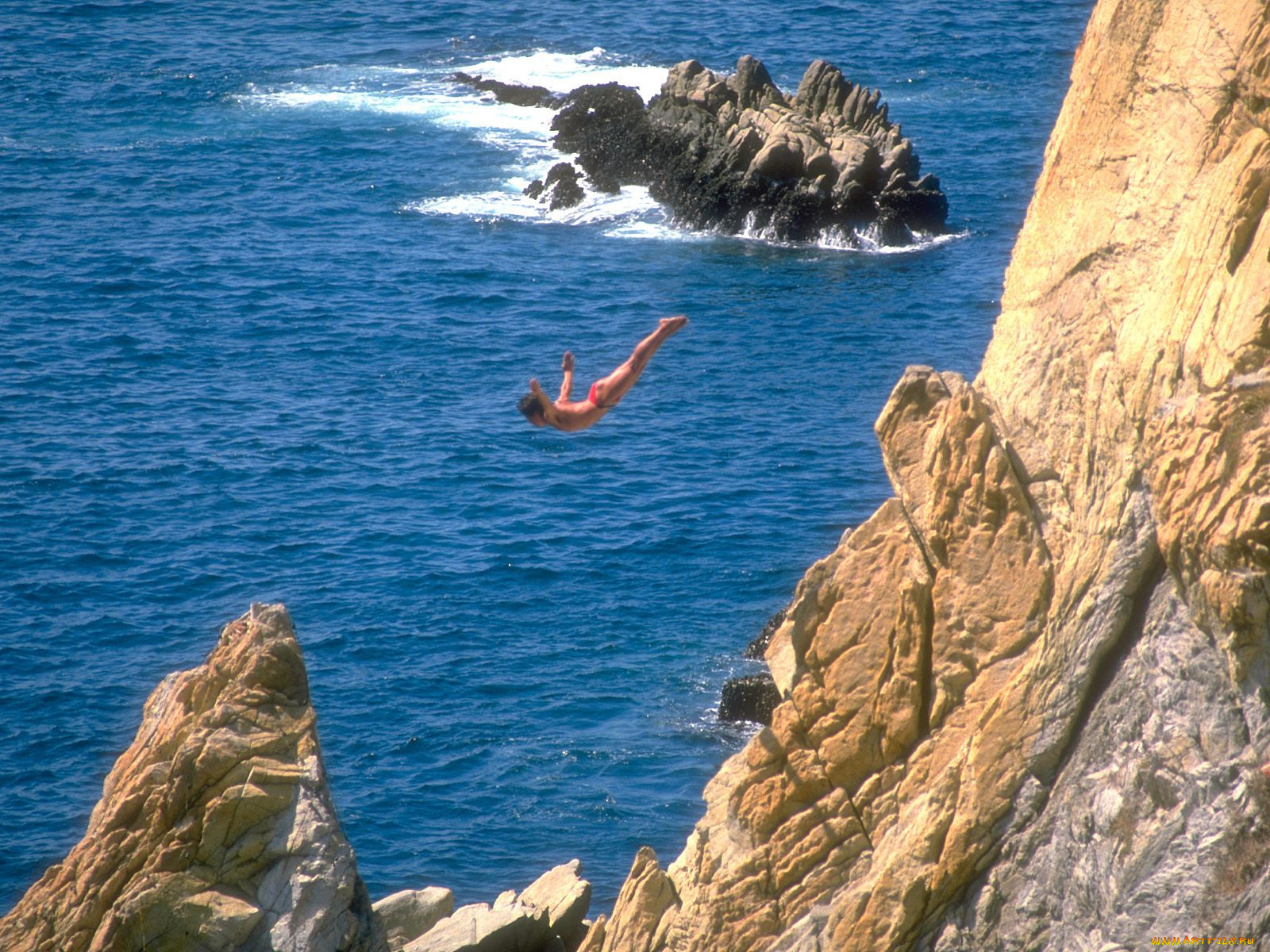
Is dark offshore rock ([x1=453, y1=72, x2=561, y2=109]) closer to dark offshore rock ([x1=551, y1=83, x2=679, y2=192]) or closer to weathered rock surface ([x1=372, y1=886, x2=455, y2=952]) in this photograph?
dark offshore rock ([x1=551, y1=83, x2=679, y2=192])

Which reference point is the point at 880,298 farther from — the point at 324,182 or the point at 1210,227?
the point at 1210,227

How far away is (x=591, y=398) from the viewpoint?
23109mm

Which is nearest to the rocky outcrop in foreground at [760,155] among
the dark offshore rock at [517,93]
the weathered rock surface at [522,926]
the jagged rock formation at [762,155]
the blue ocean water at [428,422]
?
the jagged rock formation at [762,155]

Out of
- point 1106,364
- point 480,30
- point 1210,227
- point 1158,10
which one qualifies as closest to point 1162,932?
point 1106,364

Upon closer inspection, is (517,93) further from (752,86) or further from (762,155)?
(762,155)

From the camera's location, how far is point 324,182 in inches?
3243

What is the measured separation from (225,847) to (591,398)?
8688 millimetres

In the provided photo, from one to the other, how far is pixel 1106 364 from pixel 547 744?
95.7 ft

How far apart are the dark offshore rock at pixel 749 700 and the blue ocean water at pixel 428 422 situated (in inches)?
26.4

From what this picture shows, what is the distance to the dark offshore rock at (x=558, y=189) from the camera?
260 feet

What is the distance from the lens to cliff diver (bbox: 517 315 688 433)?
22.3 m

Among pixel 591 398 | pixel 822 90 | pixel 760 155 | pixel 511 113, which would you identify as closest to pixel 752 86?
pixel 822 90

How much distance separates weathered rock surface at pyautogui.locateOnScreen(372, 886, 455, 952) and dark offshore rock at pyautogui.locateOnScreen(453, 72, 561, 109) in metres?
68.6

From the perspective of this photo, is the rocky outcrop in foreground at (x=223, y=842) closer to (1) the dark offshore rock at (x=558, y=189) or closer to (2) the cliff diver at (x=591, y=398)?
(2) the cliff diver at (x=591, y=398)
